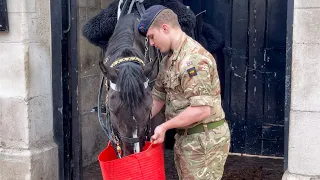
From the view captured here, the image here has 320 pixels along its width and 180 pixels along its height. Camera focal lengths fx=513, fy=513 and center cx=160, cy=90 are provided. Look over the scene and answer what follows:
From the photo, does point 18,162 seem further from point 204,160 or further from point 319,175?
point 319,175

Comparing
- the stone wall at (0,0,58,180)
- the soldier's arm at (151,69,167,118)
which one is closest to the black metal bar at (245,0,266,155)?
the stone wall at (0,0,58,180)

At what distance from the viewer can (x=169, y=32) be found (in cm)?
339

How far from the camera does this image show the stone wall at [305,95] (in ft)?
12.8

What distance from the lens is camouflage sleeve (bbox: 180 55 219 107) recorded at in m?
3.32

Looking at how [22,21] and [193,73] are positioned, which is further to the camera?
[22,21]

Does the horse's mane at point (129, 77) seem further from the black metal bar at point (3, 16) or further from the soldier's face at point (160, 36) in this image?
the black metal bar at point (3, 16)

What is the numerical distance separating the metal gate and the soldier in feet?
9.15

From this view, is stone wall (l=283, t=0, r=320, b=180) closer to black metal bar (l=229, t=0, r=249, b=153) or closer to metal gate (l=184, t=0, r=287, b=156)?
metal gate (l=184, t=0, r=287, b=156)

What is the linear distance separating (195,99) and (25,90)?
6.98 feet

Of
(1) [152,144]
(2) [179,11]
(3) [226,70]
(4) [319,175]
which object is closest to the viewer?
(1) [152,144]

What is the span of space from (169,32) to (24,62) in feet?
6.34

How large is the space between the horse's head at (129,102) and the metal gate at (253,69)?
10.1 ft

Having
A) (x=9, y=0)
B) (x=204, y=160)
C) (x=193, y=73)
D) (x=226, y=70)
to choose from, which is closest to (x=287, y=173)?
(x=204, y=160)

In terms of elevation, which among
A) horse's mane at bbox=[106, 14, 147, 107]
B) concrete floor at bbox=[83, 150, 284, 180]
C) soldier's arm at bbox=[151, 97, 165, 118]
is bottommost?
concrete floor at bbox=[83, 150, 284, 180]
